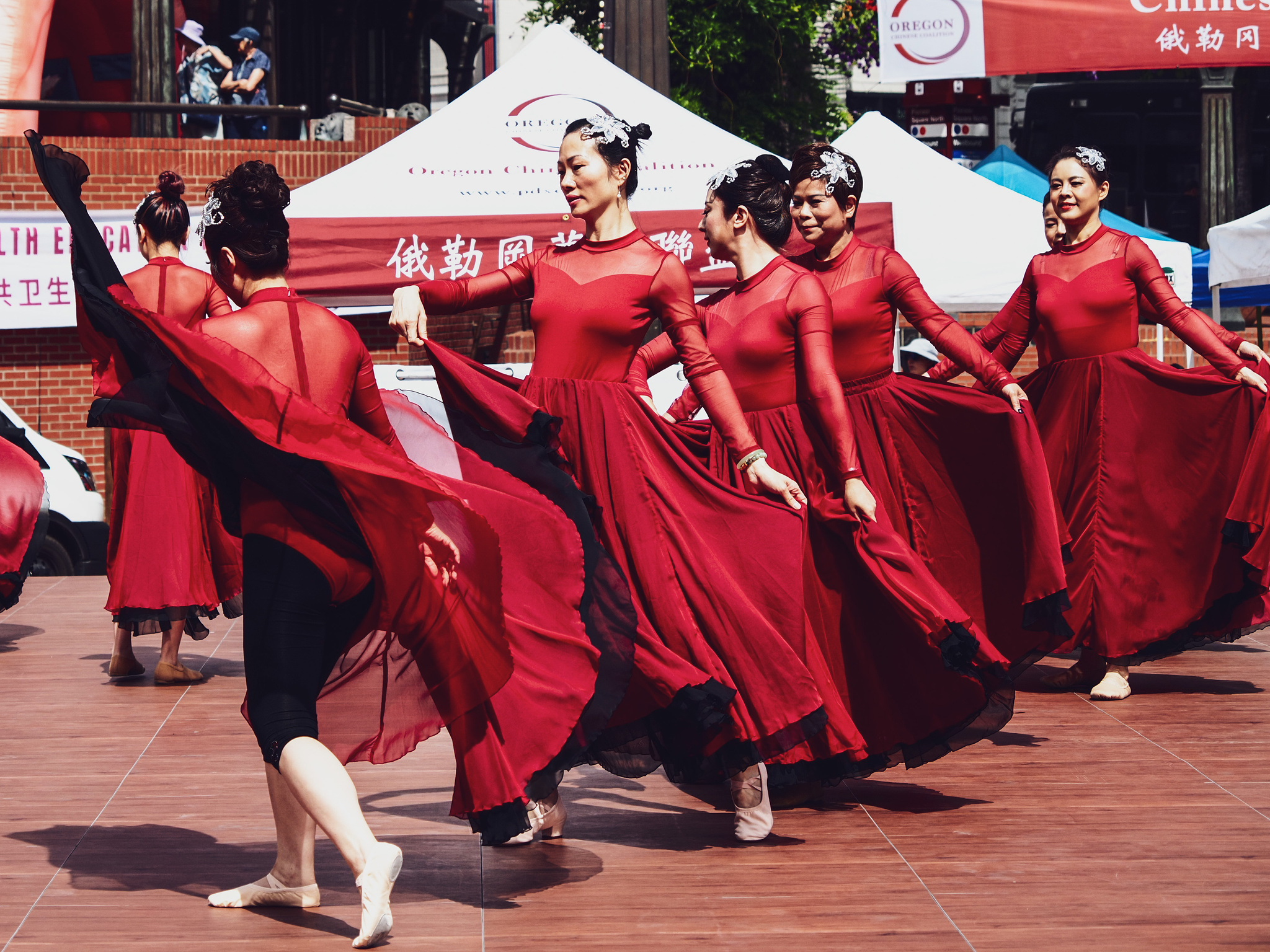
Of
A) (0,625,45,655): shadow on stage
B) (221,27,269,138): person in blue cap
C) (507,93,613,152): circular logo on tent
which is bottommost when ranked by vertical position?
(0,625,45,655): shadow on stage

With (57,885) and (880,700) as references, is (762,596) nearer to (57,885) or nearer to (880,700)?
(880,700)

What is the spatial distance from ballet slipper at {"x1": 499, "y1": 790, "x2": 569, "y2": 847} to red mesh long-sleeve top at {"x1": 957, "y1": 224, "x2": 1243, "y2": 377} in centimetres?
303

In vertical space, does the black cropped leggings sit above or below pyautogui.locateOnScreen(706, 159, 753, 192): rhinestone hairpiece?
below

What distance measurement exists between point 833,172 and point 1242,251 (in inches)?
221

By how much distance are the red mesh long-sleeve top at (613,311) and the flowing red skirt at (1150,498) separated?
8.66ft

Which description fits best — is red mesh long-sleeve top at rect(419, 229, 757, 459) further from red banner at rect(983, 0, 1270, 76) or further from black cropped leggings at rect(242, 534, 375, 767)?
red banner at rect(983, 0, 1270, 76)

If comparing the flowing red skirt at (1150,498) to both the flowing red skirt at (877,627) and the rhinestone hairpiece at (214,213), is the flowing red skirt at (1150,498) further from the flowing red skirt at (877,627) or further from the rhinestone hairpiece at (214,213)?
the rhinestone hairpiece at (214,213)

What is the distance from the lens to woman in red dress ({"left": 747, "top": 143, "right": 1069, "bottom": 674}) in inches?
215

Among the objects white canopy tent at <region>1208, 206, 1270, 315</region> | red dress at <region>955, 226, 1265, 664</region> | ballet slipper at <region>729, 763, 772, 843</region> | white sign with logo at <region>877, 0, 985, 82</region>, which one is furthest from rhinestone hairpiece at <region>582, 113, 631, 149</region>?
white sign with logo at <region>877, 0, 985, 82</region>

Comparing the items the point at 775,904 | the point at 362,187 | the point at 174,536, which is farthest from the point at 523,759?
the point at 362,187

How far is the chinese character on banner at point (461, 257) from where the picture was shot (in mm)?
8414

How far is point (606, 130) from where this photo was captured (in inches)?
183

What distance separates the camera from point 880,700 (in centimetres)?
498

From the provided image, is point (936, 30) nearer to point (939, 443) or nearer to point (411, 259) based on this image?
point (411, 259)
